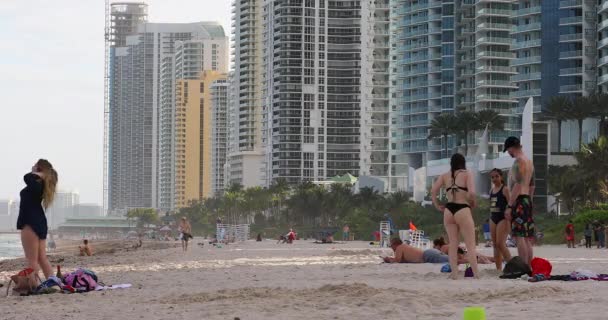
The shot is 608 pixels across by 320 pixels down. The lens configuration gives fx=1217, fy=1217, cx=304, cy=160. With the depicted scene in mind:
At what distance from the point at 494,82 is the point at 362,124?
4708cm

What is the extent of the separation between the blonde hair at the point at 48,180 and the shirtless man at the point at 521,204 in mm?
5643

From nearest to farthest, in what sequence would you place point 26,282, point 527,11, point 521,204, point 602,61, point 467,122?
1. point 26,282
2. point 521,204
3. point 602,61
4. point 467,122
5. point 527,11

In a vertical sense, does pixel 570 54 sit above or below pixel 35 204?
above

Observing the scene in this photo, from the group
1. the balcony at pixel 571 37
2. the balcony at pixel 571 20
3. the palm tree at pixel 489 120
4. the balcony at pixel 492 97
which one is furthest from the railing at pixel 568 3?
the balcony at pixel 492 97

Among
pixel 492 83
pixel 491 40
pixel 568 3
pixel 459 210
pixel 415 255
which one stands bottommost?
pixel 415 255

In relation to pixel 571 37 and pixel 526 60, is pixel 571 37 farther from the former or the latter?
pixel 526 60

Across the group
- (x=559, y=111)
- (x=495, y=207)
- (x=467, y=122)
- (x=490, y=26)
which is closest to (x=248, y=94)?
(x=490, y=26)

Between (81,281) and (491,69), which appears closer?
(81,281)

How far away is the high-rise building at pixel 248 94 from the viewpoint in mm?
186000

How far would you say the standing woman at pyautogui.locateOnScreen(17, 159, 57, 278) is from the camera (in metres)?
14.9

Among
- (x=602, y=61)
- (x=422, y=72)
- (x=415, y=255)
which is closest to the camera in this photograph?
(x=415, y=255)

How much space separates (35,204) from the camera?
14.9 m

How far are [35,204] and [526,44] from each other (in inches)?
3862

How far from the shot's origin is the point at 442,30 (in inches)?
5017
